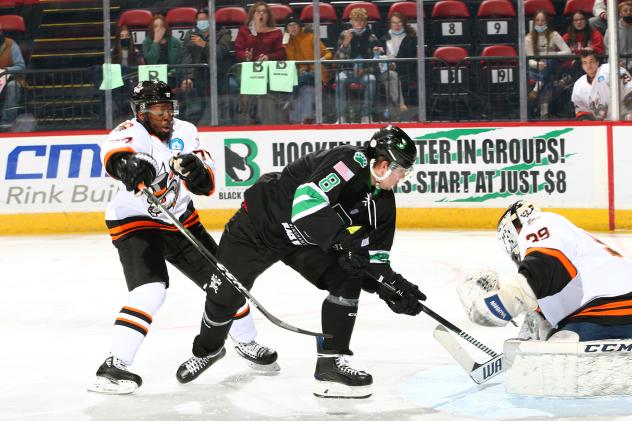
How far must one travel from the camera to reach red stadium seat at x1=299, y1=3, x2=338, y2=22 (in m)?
9.72

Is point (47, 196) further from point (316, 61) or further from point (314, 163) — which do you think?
point (314, 163)

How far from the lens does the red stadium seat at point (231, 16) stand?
9.79m

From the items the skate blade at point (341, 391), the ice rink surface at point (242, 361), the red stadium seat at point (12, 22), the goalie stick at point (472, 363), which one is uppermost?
the red stadium seat at point (12, 22)

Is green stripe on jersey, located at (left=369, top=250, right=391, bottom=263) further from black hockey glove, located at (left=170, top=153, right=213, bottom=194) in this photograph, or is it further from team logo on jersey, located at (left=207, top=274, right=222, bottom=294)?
black hockey glove, located at (left=170, top=153, right=213, bottom=194)

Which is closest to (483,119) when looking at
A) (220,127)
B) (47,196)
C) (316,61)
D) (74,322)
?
(316,61)

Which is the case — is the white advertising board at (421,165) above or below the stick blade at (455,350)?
above

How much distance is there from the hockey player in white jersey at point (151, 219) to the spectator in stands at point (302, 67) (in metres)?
4.84

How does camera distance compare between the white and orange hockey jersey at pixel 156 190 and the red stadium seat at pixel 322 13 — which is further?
the red stadium seat at pixel 322 13

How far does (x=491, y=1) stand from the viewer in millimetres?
9734

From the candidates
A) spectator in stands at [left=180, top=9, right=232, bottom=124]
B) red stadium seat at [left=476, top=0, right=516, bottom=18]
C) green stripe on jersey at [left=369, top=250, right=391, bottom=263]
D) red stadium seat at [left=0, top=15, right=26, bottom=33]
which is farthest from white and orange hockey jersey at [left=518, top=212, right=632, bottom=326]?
red stadium seat at [left=0, top=15, right=26, bottom=33]

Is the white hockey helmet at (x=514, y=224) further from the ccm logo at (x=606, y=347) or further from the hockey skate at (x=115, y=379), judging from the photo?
the hockey skate at (x=115, y=379)


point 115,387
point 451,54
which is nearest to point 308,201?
point 115,387

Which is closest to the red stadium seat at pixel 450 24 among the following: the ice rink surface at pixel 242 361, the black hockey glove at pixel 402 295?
the ice rink surface at pixel 242 361

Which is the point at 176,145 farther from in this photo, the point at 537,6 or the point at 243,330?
the point at 537,6
